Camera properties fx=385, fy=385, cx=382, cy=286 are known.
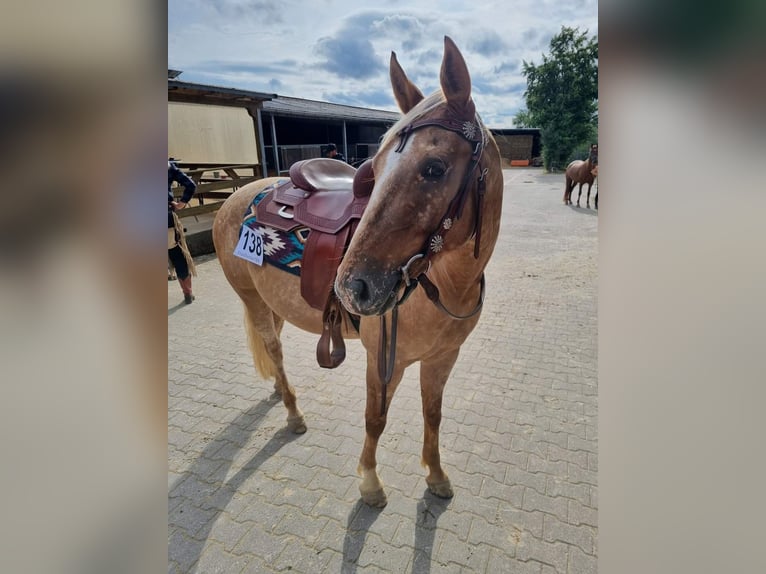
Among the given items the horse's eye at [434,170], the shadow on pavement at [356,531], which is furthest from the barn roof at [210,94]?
the shadow on pavement at [356,531]

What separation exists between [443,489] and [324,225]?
180 cm

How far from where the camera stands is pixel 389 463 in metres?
2.73

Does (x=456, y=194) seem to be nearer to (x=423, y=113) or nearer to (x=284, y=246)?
(x=423, y=113)

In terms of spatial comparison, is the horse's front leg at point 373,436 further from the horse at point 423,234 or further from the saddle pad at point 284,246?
the saddle pad at point 284,246

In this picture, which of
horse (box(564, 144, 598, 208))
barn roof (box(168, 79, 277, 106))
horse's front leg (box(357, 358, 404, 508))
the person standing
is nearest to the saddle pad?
horse's front leg (box(357, 358, 404, 508))

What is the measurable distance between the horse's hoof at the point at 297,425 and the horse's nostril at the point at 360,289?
2098 mm

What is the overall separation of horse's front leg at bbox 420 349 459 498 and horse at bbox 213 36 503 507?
40 mm

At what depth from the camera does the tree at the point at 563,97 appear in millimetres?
20969

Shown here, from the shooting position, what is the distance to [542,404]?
333 centimetres

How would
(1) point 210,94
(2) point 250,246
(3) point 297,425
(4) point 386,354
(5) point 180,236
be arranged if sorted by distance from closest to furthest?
(4) point 386,354 < (2) point 250,246 < (3) point 297,425 < (5) point 180,236 < (1) point 210,94

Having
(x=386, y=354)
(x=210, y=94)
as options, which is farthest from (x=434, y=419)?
(x=210, y=94)

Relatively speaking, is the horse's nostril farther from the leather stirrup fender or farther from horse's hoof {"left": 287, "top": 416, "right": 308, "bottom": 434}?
horse's hoof {"left": 287, "top": 416, "right": 308, "bottom": 434}
